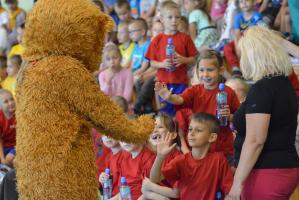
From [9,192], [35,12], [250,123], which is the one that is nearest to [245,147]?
[250,123]

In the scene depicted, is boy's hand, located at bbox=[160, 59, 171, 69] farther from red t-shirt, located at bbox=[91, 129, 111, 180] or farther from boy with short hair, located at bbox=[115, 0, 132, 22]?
boy with short hair, located at bbox=[115, 0, 132, 22]

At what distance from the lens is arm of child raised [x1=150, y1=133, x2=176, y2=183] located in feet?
13.5

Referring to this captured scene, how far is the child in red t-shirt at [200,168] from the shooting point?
431 centimetres

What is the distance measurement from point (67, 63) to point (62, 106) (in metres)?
0.22

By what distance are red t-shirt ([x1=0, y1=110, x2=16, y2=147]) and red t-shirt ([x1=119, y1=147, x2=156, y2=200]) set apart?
1.84m

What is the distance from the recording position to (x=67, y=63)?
3230mm

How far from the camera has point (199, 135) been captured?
4.38 metres

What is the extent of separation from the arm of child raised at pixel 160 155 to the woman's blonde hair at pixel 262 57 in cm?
77

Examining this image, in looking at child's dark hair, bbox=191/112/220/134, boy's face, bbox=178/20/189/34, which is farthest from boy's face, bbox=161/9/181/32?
child's dark hair, bbox=191/112/220/134

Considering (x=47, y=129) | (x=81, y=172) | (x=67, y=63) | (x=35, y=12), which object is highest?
(x=35, y=12)

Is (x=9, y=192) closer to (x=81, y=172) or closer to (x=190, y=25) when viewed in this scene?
(x=81, y=172)

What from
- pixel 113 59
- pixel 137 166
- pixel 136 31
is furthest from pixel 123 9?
pixel 137 166

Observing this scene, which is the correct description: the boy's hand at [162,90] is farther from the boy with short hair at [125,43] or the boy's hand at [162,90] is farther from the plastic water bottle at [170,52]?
the boy with short hair at [125,43]

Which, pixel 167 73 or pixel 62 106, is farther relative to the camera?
pixel 167 73
